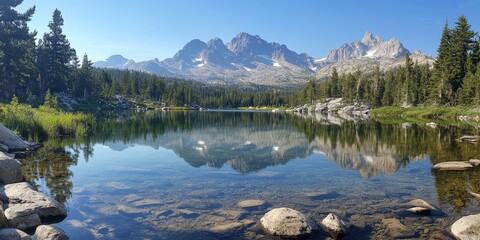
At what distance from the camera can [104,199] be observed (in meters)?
17.7

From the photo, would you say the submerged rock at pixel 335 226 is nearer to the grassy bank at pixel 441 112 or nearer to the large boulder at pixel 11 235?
the large boulder at pixel 11 235

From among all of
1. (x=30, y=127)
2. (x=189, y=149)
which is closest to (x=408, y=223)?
(x=189, y=149)

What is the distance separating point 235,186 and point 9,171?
12428 mm

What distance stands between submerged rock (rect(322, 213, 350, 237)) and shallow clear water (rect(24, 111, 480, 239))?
1.18ft

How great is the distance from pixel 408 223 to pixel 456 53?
106305mm

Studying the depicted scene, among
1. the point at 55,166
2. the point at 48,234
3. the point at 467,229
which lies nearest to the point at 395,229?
the point at 467,229

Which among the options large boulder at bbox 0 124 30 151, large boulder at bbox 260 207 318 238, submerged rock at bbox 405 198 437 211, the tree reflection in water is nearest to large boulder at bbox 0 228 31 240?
the tree reflection in water

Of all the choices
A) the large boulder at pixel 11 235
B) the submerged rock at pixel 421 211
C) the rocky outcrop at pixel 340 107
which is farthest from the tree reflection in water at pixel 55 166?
the rocky outcrop at pixel 340 107

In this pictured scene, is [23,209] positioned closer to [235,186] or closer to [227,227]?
[227,227]

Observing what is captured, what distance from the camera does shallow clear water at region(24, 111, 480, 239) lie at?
45.8ft

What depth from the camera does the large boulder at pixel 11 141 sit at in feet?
93.8

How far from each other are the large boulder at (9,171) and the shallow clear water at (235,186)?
1515 millimetres

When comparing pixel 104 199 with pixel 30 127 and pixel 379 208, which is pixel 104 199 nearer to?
pixel 379 208

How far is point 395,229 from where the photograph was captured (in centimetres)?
1331
